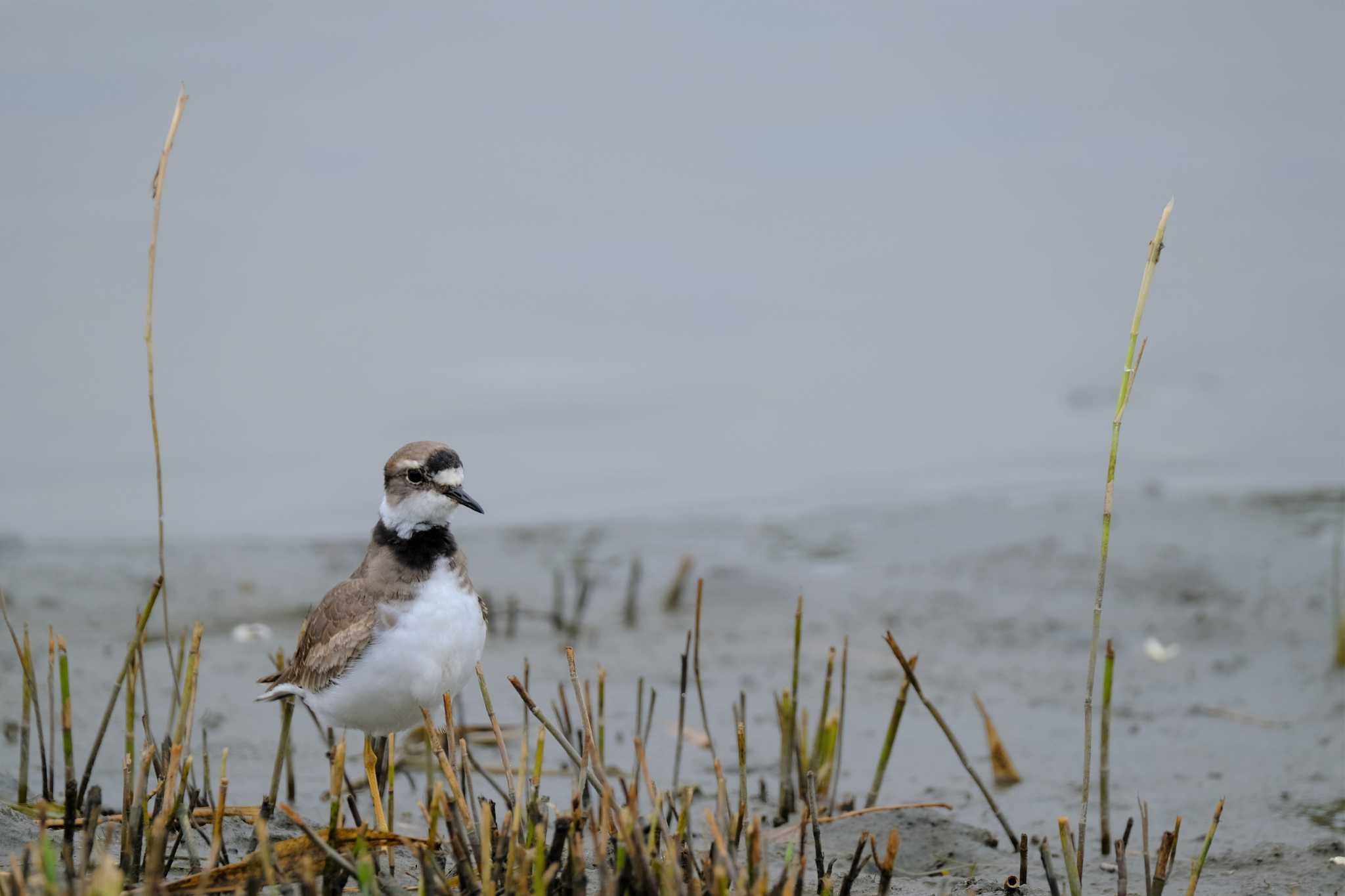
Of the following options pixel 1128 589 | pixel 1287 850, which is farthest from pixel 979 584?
pixel 1287 850

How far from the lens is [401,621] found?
5.13 metres

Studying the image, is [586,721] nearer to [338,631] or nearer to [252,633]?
[338,631]

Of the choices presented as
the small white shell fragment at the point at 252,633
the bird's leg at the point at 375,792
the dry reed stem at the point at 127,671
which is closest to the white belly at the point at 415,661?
the bird's leg at the point at 375,792

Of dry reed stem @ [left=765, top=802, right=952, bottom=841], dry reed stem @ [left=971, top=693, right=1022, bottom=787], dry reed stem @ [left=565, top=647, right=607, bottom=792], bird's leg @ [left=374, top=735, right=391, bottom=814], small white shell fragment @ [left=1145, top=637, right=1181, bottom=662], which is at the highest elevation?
dry reed stem @ [left=565, top=647, right=607, bottom=792]

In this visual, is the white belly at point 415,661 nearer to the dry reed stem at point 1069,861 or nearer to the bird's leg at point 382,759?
the bird's leg at point 382,759

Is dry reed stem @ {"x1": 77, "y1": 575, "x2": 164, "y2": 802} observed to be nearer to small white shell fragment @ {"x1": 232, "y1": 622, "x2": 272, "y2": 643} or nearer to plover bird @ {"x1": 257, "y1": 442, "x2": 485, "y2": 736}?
plover bird @ {"x1": 257, "y1": 442, "x2": 485, "y2": 736}

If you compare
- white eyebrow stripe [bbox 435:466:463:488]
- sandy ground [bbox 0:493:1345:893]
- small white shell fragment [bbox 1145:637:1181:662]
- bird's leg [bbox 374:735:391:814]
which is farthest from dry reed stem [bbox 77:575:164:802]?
small white shell fragment [bbox 1145:637:1181:662]

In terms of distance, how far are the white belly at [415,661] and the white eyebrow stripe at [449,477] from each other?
0.93ft

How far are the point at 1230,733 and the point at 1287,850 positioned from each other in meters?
2.02

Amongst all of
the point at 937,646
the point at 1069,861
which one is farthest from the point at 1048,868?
the point at 937,646

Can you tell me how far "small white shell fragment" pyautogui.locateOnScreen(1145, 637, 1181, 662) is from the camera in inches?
344

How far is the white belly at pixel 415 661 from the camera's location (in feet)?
16.6

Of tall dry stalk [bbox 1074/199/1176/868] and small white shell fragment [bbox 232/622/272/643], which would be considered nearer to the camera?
tall dry stalk [bbox 1074/199/1176/868]

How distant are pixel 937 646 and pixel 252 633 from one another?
157 inches
